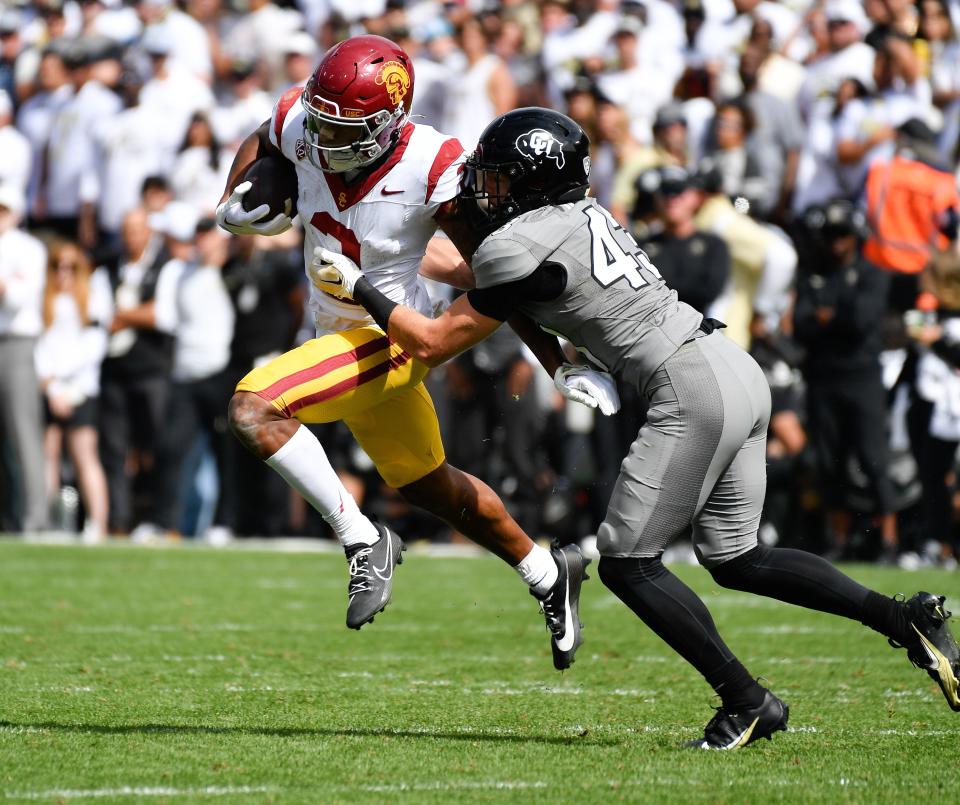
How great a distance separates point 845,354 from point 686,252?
108cm

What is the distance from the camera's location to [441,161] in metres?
5.24

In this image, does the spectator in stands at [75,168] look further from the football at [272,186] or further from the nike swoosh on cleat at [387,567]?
the nike swoosh on cleat at [387,567]

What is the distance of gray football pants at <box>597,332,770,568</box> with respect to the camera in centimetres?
454

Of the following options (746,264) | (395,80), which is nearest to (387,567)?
(395,80)

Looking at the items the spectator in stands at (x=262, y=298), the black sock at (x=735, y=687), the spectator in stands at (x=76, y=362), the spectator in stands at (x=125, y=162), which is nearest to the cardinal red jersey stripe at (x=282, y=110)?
the black sock at (x=735, y=687)

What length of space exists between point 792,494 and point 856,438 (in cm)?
63

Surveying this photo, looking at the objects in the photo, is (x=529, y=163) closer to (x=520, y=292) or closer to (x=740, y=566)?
(x=520, y=292)

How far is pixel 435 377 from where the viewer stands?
426 inches

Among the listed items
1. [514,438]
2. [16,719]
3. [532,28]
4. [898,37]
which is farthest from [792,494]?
[16,719]

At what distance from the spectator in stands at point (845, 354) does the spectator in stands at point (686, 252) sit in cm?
52

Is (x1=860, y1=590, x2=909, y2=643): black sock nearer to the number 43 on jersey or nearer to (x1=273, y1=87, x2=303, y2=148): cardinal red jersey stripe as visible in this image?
the number 43 on jersey

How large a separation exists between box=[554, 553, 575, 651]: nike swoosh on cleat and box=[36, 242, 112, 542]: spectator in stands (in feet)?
21.5

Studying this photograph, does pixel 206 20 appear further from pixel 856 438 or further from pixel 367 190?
pixel 367 190

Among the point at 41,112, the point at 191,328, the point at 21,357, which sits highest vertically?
the point at 41,112
